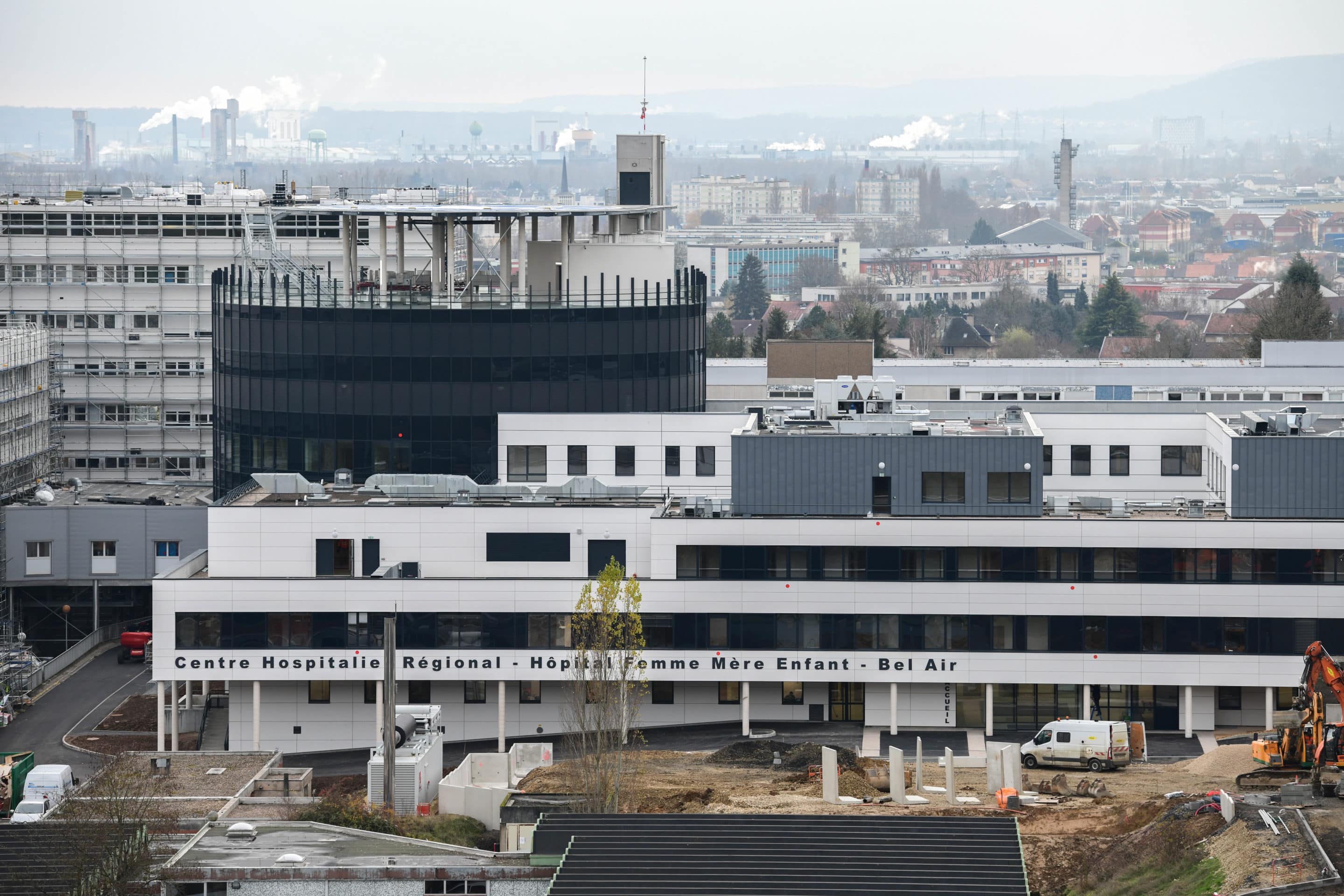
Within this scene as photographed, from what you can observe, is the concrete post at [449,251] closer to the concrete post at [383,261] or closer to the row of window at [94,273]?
the concrete post at [383,261]

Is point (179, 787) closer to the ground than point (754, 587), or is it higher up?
closer to the ground

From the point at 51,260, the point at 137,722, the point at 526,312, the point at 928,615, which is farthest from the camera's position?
the point at 51,260

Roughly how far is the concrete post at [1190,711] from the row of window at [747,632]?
A: 1.70 m

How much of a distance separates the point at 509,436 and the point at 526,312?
25.1 feet

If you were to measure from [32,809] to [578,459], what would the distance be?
32.9 m

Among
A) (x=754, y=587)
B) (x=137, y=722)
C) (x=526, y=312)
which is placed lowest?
(x=137, y=722)

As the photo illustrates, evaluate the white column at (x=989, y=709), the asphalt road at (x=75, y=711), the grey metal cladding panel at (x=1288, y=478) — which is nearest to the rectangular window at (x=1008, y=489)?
the white column at (x=989, y=709)

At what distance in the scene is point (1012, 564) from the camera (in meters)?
92.8

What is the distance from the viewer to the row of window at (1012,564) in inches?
3620

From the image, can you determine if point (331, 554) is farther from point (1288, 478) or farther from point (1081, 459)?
point (1288, 478)

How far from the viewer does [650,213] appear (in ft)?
429

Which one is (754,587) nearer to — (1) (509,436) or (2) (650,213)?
(1) (509,436)

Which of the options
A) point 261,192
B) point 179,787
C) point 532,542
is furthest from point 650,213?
point 261,192

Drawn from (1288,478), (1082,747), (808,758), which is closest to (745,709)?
(808,758)
